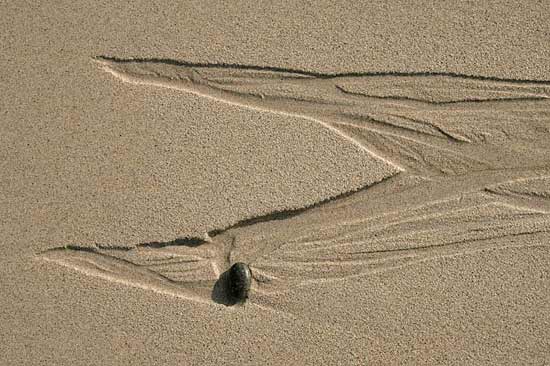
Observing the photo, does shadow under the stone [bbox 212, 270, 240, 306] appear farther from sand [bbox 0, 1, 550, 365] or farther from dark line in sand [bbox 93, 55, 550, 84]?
dark line in sand [bbox 93, 55, 550, 84]

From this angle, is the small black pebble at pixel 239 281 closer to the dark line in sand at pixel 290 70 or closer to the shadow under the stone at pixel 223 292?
the shadow under the stone at pixel 223 292

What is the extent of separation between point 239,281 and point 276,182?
42 centimetres

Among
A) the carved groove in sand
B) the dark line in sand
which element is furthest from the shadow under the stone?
the dark line in sand

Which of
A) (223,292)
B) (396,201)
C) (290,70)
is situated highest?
(290,70)

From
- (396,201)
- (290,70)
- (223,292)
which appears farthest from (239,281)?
(290,70)

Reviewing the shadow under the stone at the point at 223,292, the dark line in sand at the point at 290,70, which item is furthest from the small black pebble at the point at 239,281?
the dark line in sand at the point at 290,70

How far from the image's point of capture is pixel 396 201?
7.91 ft

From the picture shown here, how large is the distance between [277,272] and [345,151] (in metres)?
0.55

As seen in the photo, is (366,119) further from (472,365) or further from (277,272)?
(472,365)

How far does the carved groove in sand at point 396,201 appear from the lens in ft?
7.86

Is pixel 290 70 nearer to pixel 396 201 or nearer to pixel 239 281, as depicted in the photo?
pixel 396 201

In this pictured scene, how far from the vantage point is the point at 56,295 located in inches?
95.9

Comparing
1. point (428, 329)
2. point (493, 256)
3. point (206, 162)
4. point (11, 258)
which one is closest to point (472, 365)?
point (428, 329)

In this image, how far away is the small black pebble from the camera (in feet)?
7.72
